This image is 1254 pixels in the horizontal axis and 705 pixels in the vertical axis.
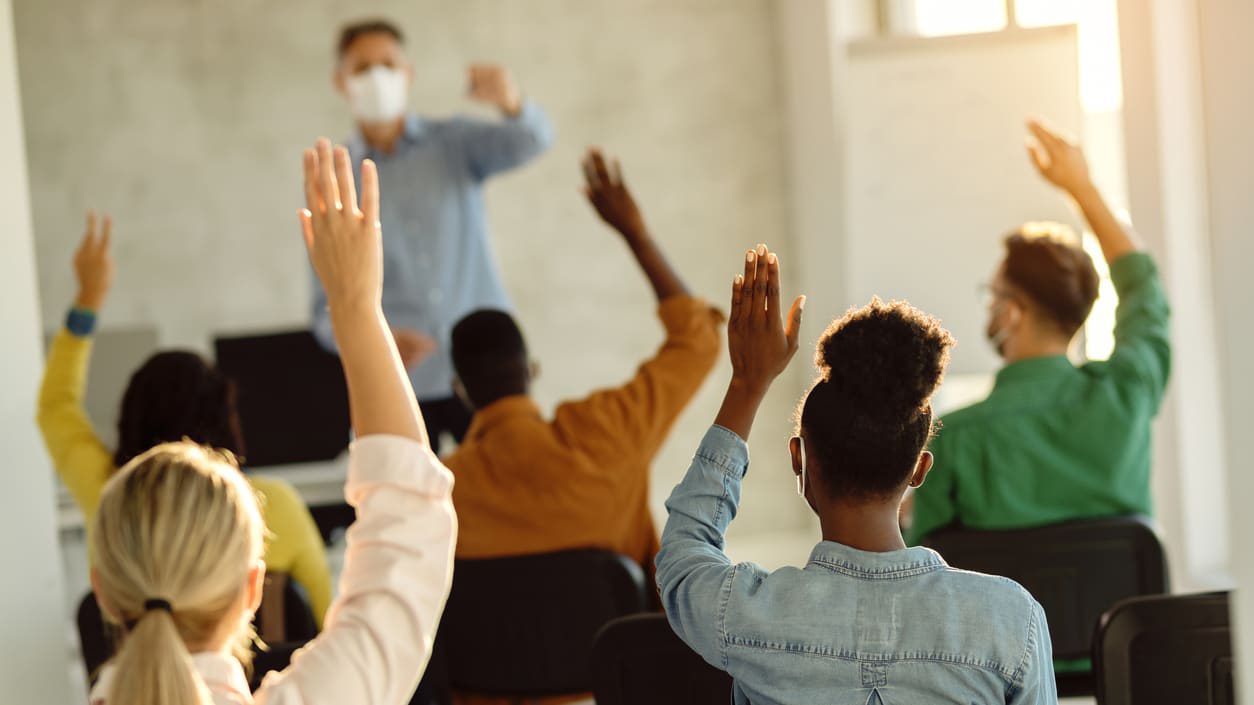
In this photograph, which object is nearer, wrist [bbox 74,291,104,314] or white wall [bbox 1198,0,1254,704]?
white wall [bbox 1198,0,1254,704]

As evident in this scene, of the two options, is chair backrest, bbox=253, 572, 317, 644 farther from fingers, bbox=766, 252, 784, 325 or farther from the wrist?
fingers, bbox=766, 252, 784, 325

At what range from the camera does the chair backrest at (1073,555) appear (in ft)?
7.55

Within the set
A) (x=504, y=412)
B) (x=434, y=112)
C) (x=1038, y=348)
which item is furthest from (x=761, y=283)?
(x=434, y=112)

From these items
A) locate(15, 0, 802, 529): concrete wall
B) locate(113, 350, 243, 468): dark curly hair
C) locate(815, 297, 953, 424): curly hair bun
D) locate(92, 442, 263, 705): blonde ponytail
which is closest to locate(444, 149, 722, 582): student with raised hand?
locate(113, 350, 243, 468): dark curly hair

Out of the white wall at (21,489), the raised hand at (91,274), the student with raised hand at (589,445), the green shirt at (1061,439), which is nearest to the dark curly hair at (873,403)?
the student with raised hand at (589,445)

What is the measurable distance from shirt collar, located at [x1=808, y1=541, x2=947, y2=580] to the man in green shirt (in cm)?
121

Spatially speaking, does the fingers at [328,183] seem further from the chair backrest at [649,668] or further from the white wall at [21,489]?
the white wall at [21,489]

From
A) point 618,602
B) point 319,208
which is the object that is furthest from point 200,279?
point 319,208

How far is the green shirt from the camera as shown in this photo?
2.53m

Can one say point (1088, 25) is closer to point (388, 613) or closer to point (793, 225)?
point (793, 225)

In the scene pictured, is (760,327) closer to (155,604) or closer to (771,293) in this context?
(771,293)

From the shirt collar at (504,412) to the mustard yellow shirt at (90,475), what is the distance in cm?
36

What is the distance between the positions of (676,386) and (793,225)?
365 centimetres

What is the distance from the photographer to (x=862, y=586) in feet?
4.47
